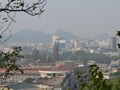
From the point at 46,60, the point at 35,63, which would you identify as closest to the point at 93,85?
the point at 35,63

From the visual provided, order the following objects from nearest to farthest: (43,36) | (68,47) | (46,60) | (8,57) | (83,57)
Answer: (8,57) < (46,60) < (83,57) < (68,47) < (43,36)

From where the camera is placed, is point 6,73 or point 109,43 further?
point 109,43

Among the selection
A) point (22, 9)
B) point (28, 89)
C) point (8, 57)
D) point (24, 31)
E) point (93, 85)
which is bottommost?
point (28, 89)

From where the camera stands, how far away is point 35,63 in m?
41.9

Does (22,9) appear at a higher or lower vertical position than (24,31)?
lower

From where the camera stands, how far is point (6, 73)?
6.22 ft

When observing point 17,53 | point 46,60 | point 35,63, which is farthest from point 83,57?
point 17,53

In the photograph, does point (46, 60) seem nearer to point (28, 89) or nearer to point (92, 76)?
point (28, 89)

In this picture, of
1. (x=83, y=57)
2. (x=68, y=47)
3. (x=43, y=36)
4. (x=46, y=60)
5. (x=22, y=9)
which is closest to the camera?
(x=22, y=9)

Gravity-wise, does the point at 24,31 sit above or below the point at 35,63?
above

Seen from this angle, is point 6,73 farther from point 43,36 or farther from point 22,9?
point 43,36

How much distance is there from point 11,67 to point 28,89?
51.8 ft

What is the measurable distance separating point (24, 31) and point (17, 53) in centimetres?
12712

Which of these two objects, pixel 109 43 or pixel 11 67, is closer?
pixel 11 67
